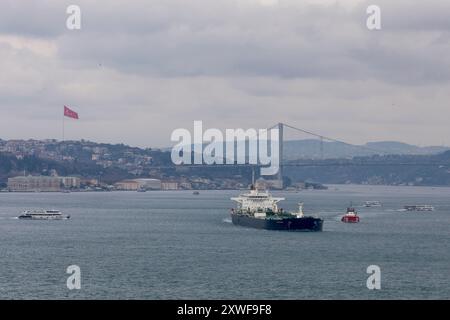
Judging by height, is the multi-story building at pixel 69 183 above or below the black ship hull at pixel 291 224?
above

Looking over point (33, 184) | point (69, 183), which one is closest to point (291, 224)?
point (33, 184)

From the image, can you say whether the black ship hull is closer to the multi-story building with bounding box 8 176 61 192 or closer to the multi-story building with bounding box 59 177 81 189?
the multi-story building with bounding box 8 176 61 192

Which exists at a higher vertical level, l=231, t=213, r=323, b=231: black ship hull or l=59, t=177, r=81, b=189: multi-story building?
l=59, t=177, r=81, b=189: multi-story building

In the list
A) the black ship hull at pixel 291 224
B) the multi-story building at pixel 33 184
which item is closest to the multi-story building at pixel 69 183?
the multi-story building at pixel 33 184

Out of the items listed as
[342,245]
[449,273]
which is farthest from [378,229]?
[449,273]

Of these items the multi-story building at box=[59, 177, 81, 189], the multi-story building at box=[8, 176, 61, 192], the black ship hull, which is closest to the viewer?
the black ship hull

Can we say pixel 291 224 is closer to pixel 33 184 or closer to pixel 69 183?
pixel 33 184

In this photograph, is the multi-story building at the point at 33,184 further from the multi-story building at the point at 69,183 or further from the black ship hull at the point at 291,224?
the black ship hull at the point at 291,224

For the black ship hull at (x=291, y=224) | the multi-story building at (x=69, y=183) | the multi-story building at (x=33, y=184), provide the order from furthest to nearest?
the multi-story building at (x=69, y=183) < the multi-story building at (x=33, y=184) < the black ship hull at (x=291, y=224)

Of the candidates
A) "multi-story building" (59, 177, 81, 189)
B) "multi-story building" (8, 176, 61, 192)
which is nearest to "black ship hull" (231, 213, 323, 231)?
"multi-story building" (8, 176, 61, 192)
